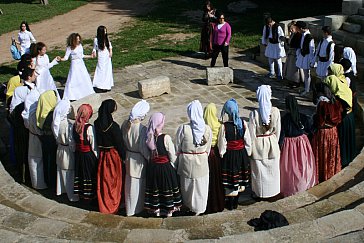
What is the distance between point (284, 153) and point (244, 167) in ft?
2.28

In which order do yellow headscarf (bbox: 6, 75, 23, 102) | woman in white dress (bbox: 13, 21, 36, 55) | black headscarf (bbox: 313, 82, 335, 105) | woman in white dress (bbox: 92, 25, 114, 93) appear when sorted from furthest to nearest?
woman in white dress (bbox: 13, 21, 36, 55) < woman in white dress (bbox: 92, 25, 114, 93) < yellow headscarf (bbox: 6, 75, 23, 102) < black headscarf (bbox: 313, 82, 335, 105)

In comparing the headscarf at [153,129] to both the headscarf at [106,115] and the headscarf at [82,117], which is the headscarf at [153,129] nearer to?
the headscarf at [106,115]

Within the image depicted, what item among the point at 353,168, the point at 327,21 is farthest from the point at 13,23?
the point at 353,168

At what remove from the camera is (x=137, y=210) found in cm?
718

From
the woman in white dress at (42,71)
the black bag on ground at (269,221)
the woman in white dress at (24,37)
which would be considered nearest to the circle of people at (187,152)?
the black bag on ground at (269,221)

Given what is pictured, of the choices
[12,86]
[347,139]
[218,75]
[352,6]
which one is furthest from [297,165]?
[352,6]

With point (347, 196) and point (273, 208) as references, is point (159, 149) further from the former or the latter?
point (347, 196)

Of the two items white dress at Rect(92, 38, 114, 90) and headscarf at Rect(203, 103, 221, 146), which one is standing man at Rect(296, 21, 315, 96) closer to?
white dress at Rect(92, 38, 114, 90)

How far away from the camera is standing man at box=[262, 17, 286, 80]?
12.0 meters

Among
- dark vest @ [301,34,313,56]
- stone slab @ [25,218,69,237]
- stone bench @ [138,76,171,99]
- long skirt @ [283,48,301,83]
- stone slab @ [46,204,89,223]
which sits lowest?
stone slab @ [46,204,89,223]

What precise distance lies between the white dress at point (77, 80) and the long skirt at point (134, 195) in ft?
15.2

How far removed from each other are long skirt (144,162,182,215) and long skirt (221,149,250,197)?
686mm

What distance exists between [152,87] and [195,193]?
5.01 meters

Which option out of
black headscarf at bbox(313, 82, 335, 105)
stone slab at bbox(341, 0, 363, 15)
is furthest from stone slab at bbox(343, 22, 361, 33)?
black headscarf at bbox(313, 82, 335, 105)
